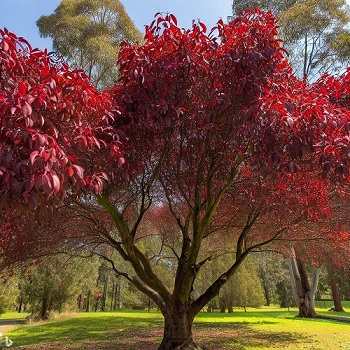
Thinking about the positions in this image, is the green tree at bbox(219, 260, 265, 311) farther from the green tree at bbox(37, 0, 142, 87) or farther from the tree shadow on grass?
the green tree at bbox(37, 0, 142, 87)

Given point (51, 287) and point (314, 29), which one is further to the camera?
point (51, 287)

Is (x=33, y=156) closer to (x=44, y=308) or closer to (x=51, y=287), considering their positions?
(x=51, y=287)

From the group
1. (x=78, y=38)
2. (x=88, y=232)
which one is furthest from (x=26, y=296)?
(x=88, y=232)

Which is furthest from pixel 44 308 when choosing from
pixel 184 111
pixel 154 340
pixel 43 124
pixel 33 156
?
pixel 33 156

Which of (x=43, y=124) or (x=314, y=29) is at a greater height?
(x=314, y=29)

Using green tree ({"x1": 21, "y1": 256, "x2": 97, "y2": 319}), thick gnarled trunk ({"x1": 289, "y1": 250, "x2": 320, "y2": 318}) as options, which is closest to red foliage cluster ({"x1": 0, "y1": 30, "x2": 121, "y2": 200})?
thick gnarled trunk ({"x1": 289, "y1": 250, "x2": 320, "y2": 318})

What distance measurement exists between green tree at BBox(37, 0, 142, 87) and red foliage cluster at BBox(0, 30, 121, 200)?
1433cm

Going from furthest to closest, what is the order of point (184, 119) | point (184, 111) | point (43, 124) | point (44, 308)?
point (44, 308)
point (184, 119)
point (184, 111)
point (43, 124)

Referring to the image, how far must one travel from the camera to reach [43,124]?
13.4ft

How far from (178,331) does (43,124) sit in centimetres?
613

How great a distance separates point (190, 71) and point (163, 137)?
1075mm

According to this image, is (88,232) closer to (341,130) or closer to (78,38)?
(341,130)

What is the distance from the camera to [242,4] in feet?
70.6

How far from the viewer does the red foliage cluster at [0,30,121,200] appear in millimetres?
3467
